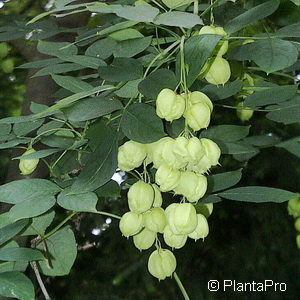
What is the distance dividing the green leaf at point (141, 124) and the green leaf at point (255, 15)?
6.2 inches

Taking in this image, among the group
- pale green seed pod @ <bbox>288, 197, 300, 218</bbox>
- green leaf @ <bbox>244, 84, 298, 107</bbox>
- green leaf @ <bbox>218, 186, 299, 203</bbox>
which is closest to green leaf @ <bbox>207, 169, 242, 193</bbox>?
green leaf @ <bbox>218, 186, 299, 203</bbox>

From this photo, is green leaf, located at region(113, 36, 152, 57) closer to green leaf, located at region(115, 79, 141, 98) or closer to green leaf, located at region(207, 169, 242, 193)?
green leaf, located at region(115, 79, 141, 98)

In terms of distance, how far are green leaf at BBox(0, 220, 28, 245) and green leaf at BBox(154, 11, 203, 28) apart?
41 cm

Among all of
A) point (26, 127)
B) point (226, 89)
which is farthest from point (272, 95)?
point (26, 127)

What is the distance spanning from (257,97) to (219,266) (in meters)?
1.52

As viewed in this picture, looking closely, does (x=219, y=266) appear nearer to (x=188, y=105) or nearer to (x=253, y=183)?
(x=253, y=183)

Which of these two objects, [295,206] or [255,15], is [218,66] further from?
[295,206]

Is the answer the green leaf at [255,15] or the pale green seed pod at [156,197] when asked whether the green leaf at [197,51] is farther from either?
the pale green seed pod at [156,197]

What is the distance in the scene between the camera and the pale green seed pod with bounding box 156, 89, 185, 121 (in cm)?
77

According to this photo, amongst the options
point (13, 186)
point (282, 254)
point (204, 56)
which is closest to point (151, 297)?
point (282, 254)

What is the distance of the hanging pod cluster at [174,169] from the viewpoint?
784 millimetres

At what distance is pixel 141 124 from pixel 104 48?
22 cm

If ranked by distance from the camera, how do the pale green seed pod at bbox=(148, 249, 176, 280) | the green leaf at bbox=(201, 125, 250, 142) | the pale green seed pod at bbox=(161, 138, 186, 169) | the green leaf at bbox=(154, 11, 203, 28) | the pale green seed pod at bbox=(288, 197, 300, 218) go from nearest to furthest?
the green leaf at bbox=(154, 11, 203, 28) < the pale green seed pod at bbox=(161, 138, 186, 169) < the pale green seed pod at bbox=(148, 249, 176, 280) < the green leaf at bbox=(201, 125, 250, 142) < the pale green seed pod at bbox=(288, 197, 300, 218)

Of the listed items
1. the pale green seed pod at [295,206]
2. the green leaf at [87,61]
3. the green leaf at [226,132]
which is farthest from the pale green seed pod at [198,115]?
the pale green seed pod at [295,206]
